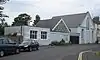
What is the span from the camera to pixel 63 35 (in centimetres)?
5409

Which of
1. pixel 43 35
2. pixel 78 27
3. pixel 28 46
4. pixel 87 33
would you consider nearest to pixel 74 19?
pixel 78 27

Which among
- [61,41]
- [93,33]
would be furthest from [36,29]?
[93,33]

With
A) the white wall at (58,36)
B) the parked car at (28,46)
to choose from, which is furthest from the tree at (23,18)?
the parked car at (28,46)

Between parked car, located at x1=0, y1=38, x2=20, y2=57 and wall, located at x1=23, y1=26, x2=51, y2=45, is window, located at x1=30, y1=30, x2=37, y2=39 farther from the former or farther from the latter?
parked car, located at x1=0, y1=38, x2=20, y2=57

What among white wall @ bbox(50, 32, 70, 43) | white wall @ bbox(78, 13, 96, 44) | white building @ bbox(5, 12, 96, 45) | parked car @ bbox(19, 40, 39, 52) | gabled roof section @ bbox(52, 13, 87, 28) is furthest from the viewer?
white wall @ bbox(78, 13, 96, 44)

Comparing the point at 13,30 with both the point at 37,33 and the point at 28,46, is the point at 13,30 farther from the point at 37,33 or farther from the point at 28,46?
the point at 28,46

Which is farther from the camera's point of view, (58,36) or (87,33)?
(87,33)

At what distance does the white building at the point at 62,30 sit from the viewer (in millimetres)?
45019

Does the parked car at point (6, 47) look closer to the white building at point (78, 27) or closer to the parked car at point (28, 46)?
the parked car at point (28, 46)

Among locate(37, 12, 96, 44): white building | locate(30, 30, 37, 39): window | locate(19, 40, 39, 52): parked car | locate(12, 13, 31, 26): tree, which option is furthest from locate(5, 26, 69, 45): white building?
locate(12, 13, 31, 26): tree

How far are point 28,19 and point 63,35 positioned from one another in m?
31.6

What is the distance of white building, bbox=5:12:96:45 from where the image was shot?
45019 millimetres

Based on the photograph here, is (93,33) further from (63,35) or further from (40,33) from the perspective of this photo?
(40,33)

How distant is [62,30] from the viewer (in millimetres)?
54469
